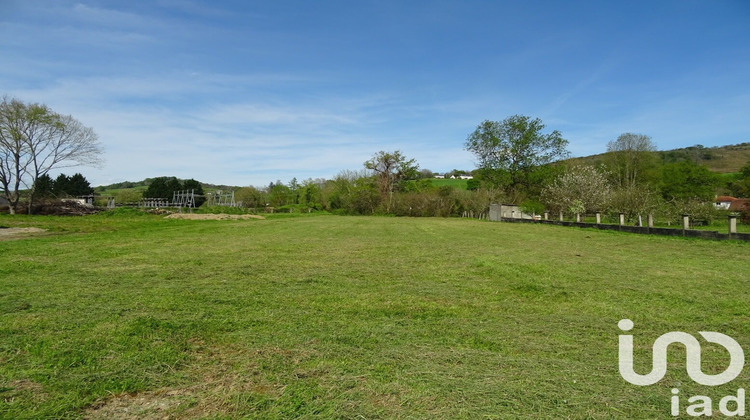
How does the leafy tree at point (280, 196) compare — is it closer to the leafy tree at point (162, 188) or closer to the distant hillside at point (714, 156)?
the leafy tree at point (162, 188)

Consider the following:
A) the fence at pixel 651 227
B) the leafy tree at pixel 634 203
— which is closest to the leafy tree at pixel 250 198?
the fence at pixel 651 227

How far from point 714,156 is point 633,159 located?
25.5 meters

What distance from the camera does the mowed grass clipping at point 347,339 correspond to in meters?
2.25

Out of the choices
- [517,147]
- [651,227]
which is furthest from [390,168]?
[651,227]

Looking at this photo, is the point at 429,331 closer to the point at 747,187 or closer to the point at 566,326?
the point at 566,326

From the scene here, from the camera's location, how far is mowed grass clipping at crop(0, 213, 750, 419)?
2252 millimetres

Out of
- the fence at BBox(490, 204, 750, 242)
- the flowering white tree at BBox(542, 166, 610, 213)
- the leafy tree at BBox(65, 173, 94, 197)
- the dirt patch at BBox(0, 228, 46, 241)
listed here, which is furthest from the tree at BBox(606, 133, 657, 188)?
the leafy tree at BBox(65, 173, 94, 197)

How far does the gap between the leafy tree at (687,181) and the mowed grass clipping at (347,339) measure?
42.5 m

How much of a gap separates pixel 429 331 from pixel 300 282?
279 centimetres

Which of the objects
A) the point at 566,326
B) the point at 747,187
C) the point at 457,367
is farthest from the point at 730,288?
the point at 747,187

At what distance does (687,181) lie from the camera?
4200 cm

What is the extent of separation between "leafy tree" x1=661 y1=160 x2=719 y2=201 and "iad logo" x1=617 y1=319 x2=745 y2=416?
1817 inches

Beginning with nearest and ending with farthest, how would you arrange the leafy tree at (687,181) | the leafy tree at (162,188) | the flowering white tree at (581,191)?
the flowering white tree at (581,191)
the leafy tree at (687,181)
the leafy tree at (162,188)

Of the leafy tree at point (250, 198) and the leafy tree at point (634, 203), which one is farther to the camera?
the leafy tree at point (250, 198)
